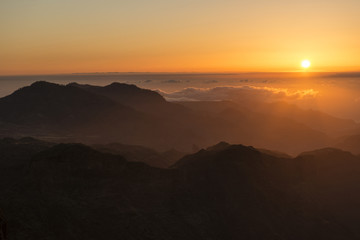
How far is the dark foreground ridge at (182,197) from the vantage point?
6309cm

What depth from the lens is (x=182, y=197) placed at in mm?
74625

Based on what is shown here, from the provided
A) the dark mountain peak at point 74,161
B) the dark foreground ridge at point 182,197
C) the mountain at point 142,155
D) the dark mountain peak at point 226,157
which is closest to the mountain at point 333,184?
the dark foreground ridge at point 182,197

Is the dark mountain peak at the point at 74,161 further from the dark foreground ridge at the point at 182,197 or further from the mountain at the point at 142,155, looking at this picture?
the mountain at the point at 142,155

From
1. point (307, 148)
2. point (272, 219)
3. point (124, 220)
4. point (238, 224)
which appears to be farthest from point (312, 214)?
point (307, 148)

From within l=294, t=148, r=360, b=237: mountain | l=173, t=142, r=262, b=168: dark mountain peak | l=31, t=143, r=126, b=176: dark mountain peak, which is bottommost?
l=294, t=148, r=360, b=237: mountain

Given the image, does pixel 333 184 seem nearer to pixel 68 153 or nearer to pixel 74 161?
pixel 74 161

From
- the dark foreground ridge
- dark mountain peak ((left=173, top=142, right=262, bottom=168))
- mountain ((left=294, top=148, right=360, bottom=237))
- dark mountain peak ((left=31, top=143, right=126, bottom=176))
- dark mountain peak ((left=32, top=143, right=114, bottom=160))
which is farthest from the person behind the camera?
dark mountain peak ((left=173, top=142, right=262, bottom=168))

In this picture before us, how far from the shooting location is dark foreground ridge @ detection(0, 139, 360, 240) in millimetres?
63094

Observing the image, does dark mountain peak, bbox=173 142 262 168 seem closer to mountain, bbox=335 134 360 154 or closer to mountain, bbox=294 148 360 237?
mountain, bbox=294 148 360 237

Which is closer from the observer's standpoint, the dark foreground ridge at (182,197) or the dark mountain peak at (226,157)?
the dark foreground ridge at (182,197)

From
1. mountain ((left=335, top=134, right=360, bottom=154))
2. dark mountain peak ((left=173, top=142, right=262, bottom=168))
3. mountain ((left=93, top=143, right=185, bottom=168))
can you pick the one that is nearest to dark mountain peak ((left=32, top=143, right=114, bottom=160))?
mountain ((left=93, top=143, right=185, bottom=168))

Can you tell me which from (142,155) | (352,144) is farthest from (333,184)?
(352,144)

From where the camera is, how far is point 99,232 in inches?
2399

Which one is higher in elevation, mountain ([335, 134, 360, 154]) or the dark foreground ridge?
the dark foreground ridge
